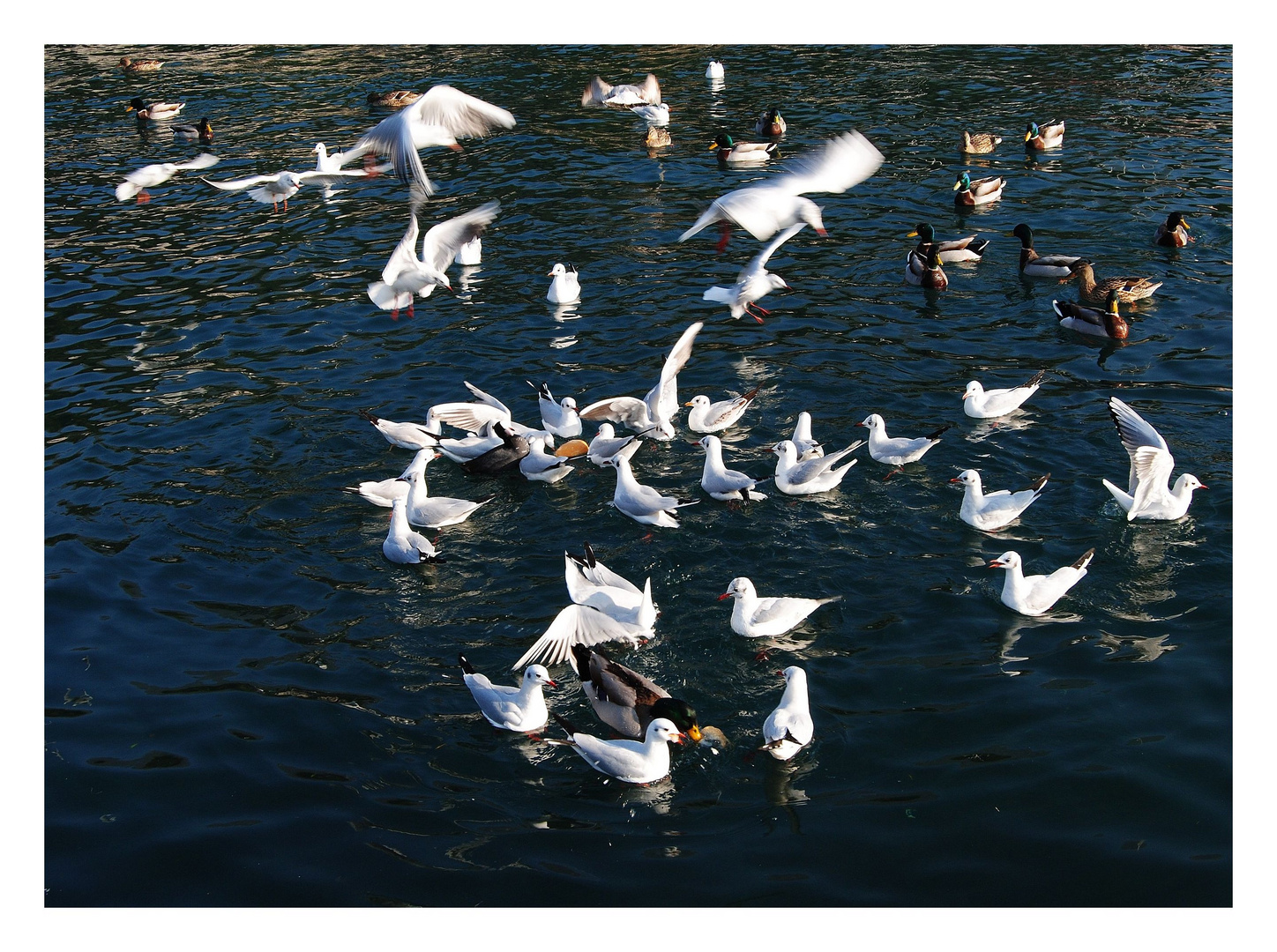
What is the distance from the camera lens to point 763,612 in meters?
9.48

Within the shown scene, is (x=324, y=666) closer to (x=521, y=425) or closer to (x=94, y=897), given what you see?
(x=94, y=897)

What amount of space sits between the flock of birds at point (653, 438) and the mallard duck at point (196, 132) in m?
5.50

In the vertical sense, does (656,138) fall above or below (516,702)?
above

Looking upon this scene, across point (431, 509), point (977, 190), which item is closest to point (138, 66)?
point (977, 190)

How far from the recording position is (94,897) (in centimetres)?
758

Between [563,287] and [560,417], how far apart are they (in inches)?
160

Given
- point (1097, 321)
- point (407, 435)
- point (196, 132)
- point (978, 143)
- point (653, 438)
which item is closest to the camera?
point (407, 435)

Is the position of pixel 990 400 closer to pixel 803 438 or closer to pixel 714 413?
pixel 803 438

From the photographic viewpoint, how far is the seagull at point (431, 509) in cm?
1145

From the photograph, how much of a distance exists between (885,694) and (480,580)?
4.15 metres

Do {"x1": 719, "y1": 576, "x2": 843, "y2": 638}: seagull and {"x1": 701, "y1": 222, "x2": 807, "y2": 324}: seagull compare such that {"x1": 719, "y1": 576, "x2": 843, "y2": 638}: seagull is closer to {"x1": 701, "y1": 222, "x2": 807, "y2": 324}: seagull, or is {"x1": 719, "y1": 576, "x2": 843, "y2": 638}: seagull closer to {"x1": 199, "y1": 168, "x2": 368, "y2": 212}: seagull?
{"x1": 701, "y1": 222, "x2": 807, "y2": 324}: seagull

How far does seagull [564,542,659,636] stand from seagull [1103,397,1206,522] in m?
4.96

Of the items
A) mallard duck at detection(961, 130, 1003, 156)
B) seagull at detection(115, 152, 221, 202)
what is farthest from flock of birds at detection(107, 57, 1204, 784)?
mallard duck at detection(961, 130, 1003, 156)

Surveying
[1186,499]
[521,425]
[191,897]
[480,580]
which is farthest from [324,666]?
[1186,499]
